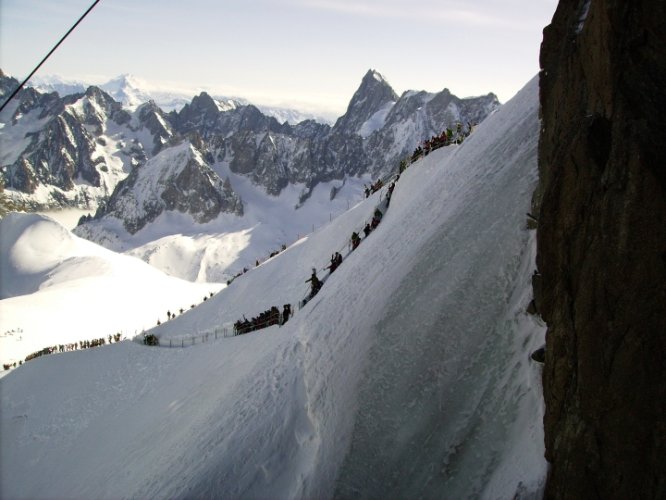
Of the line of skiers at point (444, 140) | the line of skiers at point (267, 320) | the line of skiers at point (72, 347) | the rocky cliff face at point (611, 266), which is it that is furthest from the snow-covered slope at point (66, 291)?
the rocky cliff face at point (611, 266)

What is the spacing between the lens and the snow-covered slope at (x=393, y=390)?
1041 centimetres

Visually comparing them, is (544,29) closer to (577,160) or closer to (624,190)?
(577,160)

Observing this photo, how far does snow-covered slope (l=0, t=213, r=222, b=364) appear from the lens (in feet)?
171

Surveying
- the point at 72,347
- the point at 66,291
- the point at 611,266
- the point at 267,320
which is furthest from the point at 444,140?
the point at 66,291

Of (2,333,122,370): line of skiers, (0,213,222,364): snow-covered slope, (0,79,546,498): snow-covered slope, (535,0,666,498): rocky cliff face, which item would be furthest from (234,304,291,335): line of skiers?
(0,213,222,364): snow-covered slope

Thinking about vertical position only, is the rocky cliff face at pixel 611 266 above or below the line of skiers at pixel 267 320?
above

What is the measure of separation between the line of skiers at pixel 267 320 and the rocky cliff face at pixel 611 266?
50.9 ft

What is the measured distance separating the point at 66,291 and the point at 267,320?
1989 inches

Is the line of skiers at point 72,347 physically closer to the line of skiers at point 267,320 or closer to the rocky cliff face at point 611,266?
the line of skiers at point 267,320

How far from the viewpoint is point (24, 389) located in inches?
1136

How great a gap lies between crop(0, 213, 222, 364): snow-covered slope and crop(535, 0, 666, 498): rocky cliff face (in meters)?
48.7

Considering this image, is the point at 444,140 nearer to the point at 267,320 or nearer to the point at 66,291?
the point at 267,320

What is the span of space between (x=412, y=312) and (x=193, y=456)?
6.76 metres

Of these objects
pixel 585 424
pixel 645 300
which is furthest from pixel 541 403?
pixel 645 300
